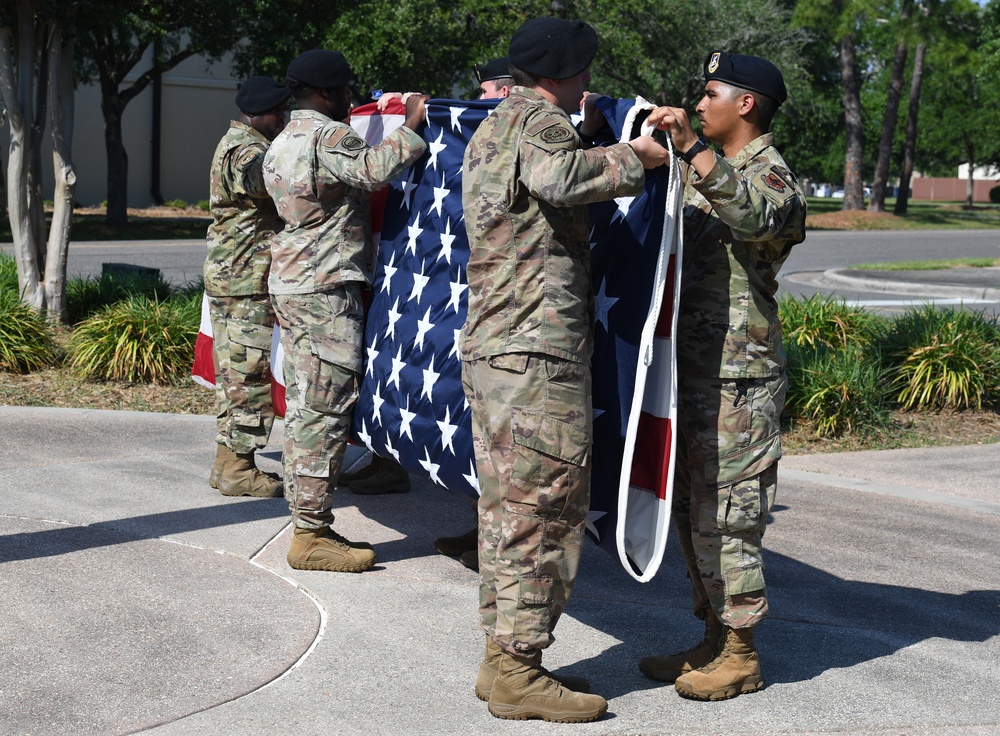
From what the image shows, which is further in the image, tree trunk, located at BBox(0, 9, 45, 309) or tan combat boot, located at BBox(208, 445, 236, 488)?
tree trunk, located at BBox(0, 9, 45, 309)

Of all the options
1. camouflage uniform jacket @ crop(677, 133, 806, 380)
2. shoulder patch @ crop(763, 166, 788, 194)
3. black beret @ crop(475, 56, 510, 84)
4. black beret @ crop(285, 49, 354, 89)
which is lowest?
camouflage uniform jacket @ crop(677, 133, 806, 380)

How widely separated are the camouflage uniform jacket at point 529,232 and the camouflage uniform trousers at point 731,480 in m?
0.46

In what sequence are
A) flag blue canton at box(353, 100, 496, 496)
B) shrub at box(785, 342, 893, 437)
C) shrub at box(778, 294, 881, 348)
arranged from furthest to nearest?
1. shrub at box(778, 294, 881, 348)
2. shrub at box(785, 342, 893, 437)
3. flag blue canton at box(353, 100, 496, 496)

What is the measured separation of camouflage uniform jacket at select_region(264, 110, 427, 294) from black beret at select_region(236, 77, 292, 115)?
966 mm

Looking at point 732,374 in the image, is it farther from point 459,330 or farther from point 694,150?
point 459,330

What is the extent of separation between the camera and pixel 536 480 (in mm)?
3506

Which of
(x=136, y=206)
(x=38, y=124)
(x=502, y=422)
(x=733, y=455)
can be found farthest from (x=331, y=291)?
(x=136, y=206)

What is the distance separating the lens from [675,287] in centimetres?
359

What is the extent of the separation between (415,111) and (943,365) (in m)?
5.52

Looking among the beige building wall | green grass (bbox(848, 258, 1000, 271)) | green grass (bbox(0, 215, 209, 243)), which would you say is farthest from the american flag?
the beige building wall

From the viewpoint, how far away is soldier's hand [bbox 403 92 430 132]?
4.70m

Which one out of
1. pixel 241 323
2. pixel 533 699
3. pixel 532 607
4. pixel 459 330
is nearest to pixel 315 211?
pixel 459 330

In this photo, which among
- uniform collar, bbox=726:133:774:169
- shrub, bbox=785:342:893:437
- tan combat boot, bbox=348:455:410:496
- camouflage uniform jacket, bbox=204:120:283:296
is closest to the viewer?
uniform collar, bbox=726:133:774:169

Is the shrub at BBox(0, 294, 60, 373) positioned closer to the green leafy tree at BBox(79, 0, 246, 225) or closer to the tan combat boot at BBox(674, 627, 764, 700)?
the tan combat boot at BBox(674, 627, 764, 700)
